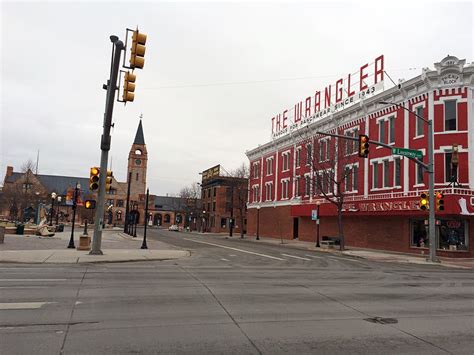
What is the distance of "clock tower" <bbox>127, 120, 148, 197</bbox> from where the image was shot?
124 m

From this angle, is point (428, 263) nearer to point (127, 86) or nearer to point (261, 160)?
point (127, 86)

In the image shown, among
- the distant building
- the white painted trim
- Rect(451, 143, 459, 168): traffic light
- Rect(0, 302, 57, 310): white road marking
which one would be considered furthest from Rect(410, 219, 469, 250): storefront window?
the distant building

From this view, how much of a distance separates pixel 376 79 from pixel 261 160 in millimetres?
29203

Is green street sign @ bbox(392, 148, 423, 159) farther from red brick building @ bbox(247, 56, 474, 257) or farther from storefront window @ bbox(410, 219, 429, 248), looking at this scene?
storefront window @ bbox(410, 219, 429, 248)

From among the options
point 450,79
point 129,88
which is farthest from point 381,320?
point 450,79

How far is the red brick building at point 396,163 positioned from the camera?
31562 millimetres

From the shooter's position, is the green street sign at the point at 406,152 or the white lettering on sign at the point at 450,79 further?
the white lettering on sign at the point at 450,79

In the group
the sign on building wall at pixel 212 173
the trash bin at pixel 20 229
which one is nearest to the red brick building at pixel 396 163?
the trash bin at pixel 20 229

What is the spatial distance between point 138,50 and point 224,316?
27.9 feet

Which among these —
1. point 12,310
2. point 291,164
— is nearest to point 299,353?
point 12,310

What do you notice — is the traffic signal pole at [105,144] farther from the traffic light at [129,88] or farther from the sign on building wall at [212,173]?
the sign on building wall at [212,173]

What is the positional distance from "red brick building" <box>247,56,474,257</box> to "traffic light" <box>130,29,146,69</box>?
1730cm

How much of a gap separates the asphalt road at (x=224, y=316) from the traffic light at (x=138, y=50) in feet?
21.6

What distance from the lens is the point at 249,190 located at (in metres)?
70.6
